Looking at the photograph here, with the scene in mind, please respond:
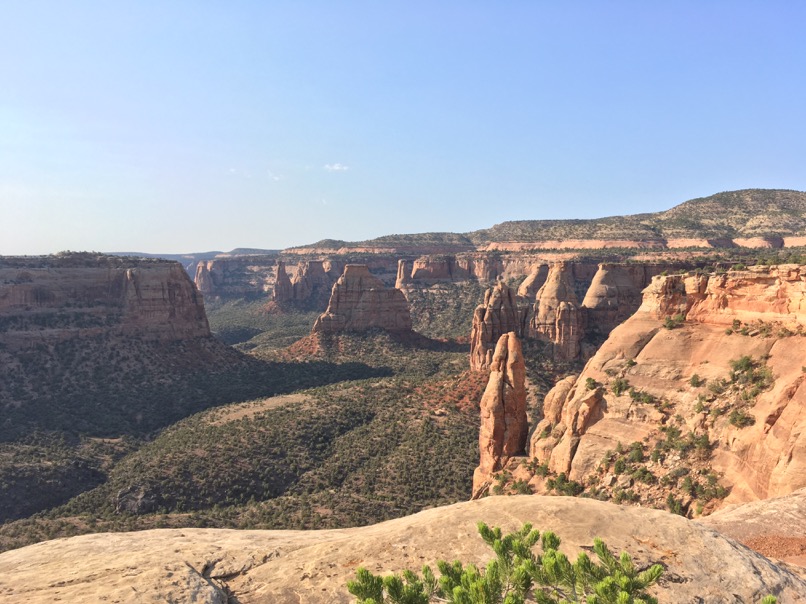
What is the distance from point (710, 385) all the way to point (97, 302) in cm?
8590

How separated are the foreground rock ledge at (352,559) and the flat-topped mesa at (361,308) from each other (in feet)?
279

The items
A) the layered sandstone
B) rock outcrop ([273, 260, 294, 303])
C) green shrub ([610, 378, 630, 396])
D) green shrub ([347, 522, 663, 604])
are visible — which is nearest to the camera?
green shrub ([347, 522, 663, 604])

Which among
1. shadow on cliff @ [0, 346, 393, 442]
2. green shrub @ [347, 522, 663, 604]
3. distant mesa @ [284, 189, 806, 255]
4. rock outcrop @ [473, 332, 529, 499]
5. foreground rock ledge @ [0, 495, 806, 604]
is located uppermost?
distant mesa @ [284, 189, 806, 255]

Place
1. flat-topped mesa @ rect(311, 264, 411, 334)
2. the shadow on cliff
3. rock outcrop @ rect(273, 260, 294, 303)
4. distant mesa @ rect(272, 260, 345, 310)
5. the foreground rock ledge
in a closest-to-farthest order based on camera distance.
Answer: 1. the foreground rock ledge
2. the shadow on cliff
3. flat-topped mesa @ rect(311, 264, 411, 334)
4. rock outcrop @ rect(273, 260, 294, 303)
5. distant mesa @ rect(272, 260, 345, 310)

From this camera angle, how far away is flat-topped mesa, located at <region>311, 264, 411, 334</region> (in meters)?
103

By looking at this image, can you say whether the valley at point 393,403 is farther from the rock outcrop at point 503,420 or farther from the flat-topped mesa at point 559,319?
the flat-topped mesa at point 559,319

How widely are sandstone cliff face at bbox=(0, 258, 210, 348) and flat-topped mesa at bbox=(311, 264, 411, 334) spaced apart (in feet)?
75.1

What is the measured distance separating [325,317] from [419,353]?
1993 cm

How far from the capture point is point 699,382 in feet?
98.9

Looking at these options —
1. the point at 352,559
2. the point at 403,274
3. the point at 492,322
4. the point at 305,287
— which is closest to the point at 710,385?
the point at 352,559

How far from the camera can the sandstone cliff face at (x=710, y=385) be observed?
24641 mm

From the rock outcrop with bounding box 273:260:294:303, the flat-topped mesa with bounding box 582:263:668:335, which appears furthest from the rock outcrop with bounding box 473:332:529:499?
the rock outcrop with bounding box 273:260:294:303

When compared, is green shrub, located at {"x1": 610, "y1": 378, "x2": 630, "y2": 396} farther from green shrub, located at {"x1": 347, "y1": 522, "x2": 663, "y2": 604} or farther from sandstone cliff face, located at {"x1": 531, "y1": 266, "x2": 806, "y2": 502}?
green shrub, located at {"x1": 347, "y1": 522, "x2": 663, "y2": 604}

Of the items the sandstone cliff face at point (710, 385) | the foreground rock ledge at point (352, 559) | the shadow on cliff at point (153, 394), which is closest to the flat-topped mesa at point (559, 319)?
the shadow on cliff at point (153, 394)
